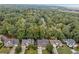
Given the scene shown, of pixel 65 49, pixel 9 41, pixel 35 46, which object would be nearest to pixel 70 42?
pixel 65 49

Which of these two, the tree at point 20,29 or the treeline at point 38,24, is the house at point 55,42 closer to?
the treeline at point 38,24

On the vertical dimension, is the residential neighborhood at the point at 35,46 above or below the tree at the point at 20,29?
below

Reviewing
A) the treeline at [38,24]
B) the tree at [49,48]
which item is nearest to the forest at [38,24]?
the treeline at [38,24]

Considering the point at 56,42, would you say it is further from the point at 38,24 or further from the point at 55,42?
the point at 38,24

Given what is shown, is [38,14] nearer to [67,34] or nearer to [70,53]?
[67,34]

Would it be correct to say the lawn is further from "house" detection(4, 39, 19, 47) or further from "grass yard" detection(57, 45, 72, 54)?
"grass yard" detection(57, 45, 72, 54)

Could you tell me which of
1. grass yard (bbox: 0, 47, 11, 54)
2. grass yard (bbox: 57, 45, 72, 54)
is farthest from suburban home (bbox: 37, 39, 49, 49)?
grass yard (bbox: 0, 47, 11, 54)

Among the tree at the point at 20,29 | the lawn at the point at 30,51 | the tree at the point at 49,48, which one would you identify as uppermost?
the tree at the point at 20,29
